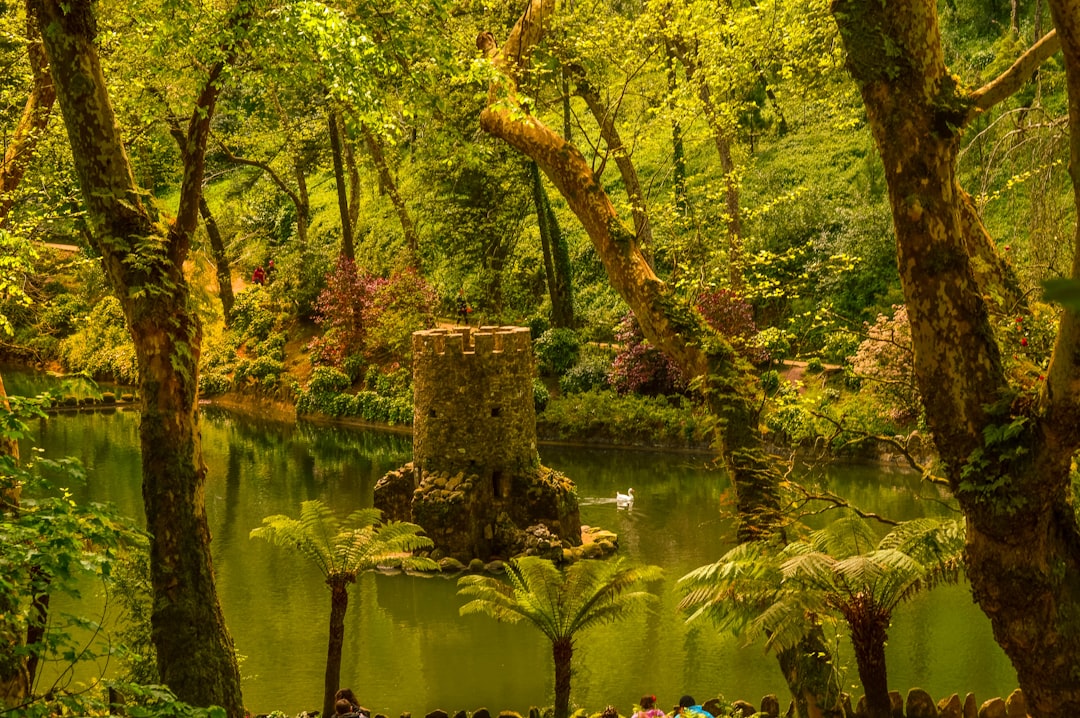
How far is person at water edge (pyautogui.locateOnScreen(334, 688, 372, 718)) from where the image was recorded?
8922 millimetres

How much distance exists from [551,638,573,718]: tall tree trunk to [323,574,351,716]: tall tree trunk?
1.90 m

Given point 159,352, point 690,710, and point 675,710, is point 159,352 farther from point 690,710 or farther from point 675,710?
point 675,710

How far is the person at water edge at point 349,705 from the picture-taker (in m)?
8.92

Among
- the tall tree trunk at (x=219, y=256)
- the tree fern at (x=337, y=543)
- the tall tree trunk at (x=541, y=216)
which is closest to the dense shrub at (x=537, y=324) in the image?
the tall tree trunk at (x=541, y=216)

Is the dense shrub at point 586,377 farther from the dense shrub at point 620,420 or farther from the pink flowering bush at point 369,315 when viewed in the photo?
the pink flowering bush at point 369,315

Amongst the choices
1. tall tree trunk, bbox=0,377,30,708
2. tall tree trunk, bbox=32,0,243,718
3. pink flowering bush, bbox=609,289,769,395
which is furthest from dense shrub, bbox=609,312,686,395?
tall tree trunk, bbox=0,377,30,708

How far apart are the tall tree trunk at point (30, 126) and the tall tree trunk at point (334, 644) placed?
4664 millimetres

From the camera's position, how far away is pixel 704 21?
17.9 metres

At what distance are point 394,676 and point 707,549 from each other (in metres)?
5.31

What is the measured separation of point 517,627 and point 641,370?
35.7 feet

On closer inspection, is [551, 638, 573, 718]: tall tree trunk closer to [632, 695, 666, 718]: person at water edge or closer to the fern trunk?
[632, 695, 666, 718]: person at water edge

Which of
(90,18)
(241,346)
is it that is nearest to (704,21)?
(90,18)

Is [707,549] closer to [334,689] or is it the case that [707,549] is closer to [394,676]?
[394,676]

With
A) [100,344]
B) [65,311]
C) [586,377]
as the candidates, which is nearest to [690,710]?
[586,377]
